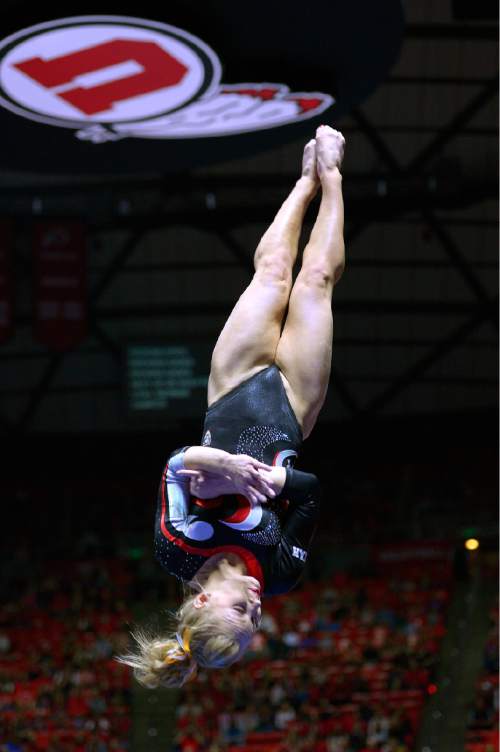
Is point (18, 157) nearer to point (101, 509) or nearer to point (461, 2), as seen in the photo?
point (461, 2)

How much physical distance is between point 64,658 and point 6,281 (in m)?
6.20

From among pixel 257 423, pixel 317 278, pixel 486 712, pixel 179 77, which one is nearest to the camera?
pixel 257 423

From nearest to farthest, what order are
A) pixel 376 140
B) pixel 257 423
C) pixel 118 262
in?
pixel 257 423
pixel 376 140
pixel 118 262

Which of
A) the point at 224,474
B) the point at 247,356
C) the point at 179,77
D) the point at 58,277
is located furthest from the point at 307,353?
the point at 58,277

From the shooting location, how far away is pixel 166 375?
19.6 meters

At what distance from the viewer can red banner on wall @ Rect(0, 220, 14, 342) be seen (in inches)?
645

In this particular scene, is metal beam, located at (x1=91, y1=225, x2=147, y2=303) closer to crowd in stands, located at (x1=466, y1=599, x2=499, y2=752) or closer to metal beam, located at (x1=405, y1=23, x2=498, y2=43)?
metal beam, located at (x1=405, y1=23, x2=498, y2=43)

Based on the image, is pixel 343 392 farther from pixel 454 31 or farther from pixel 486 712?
pixel 454 31

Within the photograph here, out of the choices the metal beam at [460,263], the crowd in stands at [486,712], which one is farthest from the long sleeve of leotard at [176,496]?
the metal beam at [460,263]

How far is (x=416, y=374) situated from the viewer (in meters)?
22.4

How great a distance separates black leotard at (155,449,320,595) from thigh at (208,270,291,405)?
0.62 meters

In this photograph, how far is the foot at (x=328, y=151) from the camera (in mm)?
6469

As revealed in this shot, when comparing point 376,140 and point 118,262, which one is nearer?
point 376,140

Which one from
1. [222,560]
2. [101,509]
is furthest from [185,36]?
[101,509]
